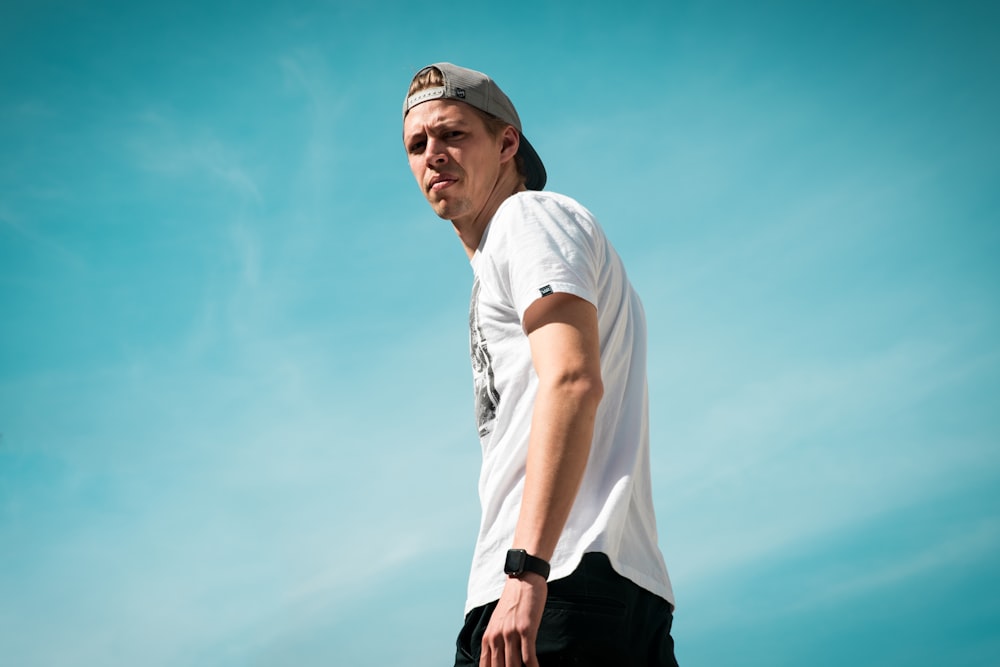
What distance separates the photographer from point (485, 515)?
2.86m

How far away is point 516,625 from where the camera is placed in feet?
7.59

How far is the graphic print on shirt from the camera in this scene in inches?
120

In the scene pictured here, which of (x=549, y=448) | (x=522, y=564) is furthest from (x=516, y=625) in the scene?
(x=549, y=448)

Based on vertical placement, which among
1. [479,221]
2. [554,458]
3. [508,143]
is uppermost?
[508,143]

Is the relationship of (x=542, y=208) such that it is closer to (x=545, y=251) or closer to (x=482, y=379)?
(x=545, y=251)

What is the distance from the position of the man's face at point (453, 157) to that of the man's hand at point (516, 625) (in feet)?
5.05

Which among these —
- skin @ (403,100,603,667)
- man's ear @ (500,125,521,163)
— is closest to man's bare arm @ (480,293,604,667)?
skin @ (403,100,603,667)

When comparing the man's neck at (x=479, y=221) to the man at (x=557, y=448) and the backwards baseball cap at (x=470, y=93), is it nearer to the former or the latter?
the man at (x=557, y=448)

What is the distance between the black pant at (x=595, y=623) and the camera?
251 centimetres

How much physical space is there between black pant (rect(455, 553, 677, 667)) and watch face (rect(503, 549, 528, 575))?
250 mm

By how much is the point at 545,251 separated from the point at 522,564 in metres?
0.91

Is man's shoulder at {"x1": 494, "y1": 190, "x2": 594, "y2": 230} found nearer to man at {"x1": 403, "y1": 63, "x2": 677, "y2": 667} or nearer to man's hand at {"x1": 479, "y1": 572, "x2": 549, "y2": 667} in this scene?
man at {"x1": 403, "y1": 63, "x2": 677, "y2": 667}

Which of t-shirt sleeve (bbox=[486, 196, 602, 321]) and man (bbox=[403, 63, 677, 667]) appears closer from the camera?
man (bbox=[403, 63, 677, 667])

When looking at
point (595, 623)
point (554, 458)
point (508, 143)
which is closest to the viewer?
point (554, 458)
